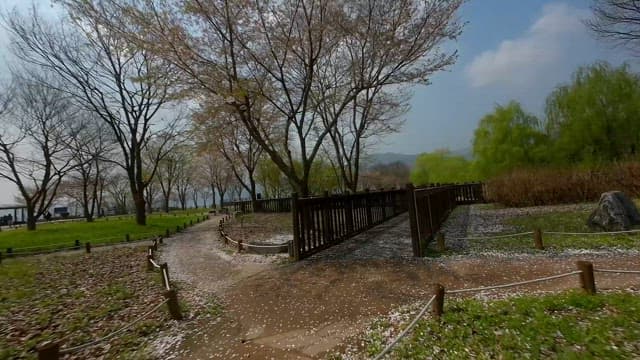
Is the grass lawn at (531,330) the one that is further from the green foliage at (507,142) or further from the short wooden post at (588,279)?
the green foliage at (507,142)

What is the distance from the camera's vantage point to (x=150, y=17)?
29.0ft

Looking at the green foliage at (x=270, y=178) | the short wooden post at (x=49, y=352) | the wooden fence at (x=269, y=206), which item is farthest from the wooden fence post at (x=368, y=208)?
the green foliage at (x=270, y=178)

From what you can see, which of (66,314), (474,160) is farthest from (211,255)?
(474,160)

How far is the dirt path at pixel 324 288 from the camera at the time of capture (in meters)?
4.05

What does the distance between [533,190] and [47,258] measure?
22379 mm

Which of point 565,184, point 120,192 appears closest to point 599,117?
point 565,184

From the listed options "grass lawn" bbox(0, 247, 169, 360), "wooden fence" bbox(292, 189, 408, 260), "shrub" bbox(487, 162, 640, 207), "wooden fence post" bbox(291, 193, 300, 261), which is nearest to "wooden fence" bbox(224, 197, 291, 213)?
"wooden fence" bbox(292, 189, 408, 260)

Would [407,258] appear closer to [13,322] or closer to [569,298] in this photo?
[569,298]

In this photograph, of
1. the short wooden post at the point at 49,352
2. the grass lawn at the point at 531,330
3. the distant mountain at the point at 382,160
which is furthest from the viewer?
the distant mountain at the point at 382,160

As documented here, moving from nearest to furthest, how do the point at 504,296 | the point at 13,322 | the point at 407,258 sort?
the point at 504,296 < the point at 13,322 < the point at 407,258

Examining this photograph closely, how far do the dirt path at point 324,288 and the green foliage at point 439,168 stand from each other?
1173 inches

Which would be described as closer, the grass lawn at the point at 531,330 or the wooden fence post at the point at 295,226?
the grass lawn at the point at 531,330

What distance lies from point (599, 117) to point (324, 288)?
25.4 m

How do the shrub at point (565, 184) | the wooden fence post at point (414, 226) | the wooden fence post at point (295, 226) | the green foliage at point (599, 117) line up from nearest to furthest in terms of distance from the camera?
the wooden fence post at point (414, 226) < the wooden fence post at point (295, 226) < the shrub at point (565, 184) < the green foliage at point (599, 117)
